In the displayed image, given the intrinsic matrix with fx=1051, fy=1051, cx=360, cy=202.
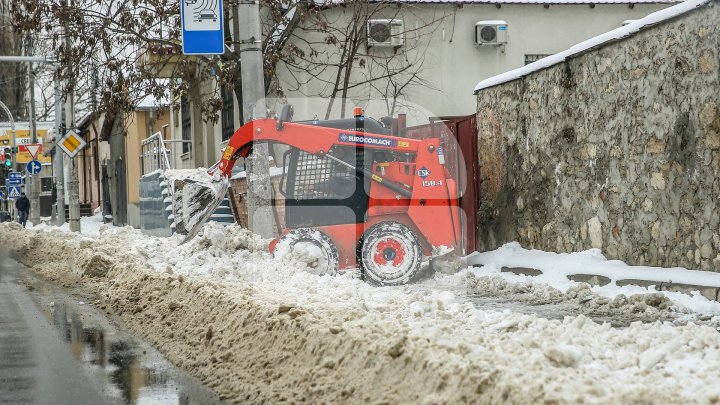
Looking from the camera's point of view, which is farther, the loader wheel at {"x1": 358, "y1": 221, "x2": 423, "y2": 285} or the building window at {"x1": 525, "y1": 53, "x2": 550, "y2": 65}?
the building window at {"x1": 525, "y1": 53, "x2": 550, "y2": 65}

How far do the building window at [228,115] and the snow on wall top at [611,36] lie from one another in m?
11.7

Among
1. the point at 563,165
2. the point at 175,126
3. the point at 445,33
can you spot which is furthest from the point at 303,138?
the point at 175,126

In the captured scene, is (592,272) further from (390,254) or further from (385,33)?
(385,33)

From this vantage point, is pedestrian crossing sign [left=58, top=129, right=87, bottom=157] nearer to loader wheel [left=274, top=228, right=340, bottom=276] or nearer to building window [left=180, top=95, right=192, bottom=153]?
building window [left=180, top=95, right=192, bottom=153]

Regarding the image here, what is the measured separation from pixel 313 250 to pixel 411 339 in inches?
→ 234

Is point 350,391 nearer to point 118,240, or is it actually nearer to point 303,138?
point 303,138

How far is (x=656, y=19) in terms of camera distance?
10.1 m

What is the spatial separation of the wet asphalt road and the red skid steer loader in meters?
2.76

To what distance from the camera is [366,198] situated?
12203 mm

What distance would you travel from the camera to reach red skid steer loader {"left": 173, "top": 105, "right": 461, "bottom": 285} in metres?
11.9

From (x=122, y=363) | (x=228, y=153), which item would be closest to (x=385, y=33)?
(x=228, y=153)

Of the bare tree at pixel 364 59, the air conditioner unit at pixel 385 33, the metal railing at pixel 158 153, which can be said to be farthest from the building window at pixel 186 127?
the air conditioner unit at pixel 385 33

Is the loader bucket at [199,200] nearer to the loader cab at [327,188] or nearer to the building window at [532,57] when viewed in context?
the loader cab at [327,188]

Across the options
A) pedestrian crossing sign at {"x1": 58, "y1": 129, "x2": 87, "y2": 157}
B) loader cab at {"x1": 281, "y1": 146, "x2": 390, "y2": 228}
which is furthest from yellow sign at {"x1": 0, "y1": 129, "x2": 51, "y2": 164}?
loader cab at {"x1": 281, "y1": 146, "x2": 390, "y2": 228}
